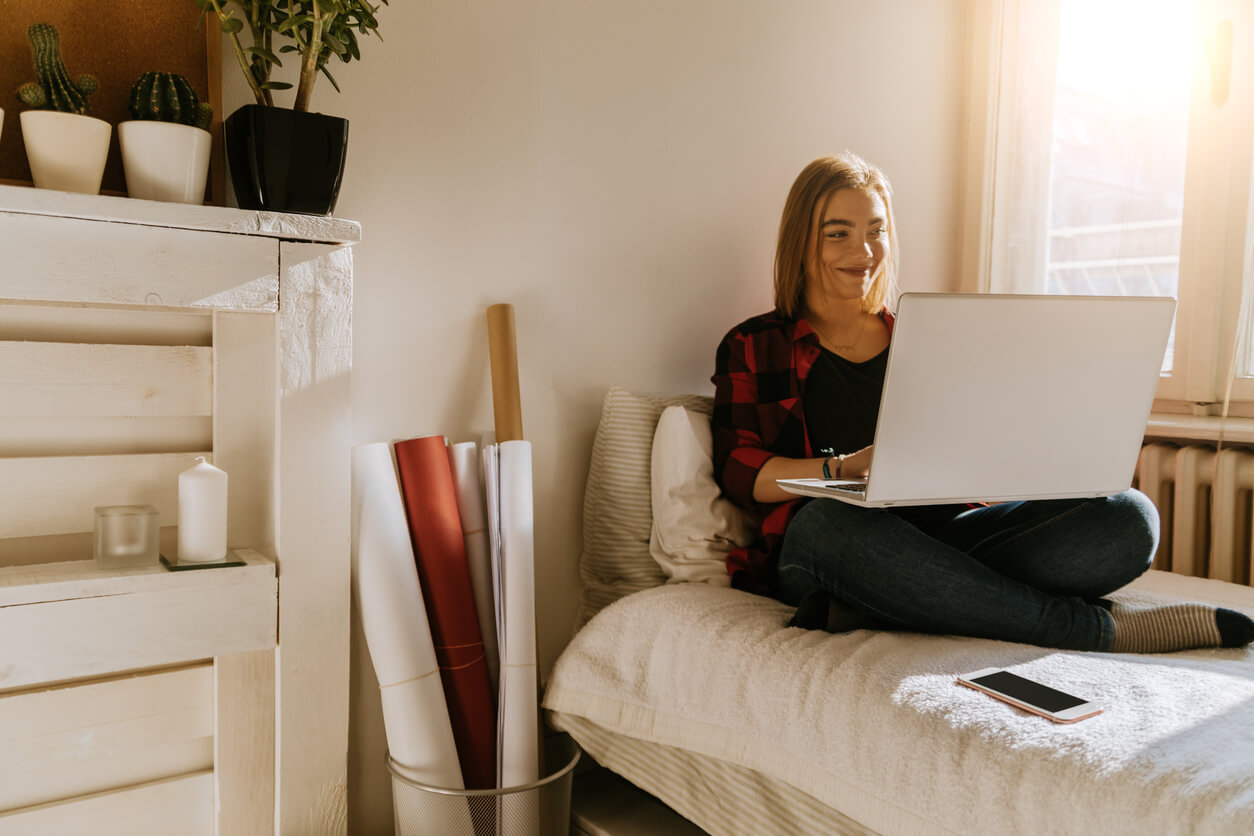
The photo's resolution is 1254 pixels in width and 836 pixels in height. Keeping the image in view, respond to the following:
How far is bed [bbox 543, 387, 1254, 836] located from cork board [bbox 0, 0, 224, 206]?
2.63ft

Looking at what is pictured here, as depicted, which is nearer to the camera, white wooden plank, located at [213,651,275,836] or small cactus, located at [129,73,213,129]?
small cactus, located at [129,73,213,129]

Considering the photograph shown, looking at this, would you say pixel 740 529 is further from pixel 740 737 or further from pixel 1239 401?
pixel 1239 401

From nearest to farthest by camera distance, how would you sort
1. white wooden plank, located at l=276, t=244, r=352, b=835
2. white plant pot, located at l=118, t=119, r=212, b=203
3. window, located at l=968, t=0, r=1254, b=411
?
white plant pot, located at l=118, t=119, r=212, b=203 < white wooden plank, located at l=276, t=244, r=352, b=835 < window, located at l=968, t=0, r=1254, b=411

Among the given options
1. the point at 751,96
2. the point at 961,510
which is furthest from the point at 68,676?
the point at 751,96

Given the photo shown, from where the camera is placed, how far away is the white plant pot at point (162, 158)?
1.06 m

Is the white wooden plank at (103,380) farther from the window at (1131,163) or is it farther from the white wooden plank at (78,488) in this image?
the window at (1131,163)

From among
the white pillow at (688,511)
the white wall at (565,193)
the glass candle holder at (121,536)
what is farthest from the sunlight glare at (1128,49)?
the glass candle holder at (121,536)

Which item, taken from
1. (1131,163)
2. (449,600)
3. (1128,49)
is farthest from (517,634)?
(1128,49)

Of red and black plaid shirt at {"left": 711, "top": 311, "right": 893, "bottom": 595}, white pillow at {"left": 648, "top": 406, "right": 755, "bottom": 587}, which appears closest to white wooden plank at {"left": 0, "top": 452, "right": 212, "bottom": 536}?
white pillow at {"left": 648, "top": 406, "right": 755, "bottom": 587}

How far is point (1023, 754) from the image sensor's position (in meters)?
0.88

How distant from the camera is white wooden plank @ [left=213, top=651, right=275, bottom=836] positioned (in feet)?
3.91

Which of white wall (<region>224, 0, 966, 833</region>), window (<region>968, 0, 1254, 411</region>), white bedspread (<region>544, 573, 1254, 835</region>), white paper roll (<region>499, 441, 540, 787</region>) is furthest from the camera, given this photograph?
window (<region>968, 0, 1254, 411</region>)

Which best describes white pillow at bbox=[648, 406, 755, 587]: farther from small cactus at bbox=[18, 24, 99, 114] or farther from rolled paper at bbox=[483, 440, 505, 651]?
small cactus at bbox=[18, 24, 99, 114]

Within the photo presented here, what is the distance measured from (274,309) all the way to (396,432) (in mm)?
339
